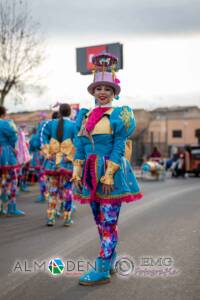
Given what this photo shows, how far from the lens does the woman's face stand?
16.0 ft

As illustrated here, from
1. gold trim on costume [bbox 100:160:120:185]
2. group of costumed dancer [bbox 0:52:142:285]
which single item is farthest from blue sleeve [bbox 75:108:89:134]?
gold trim on costume [bbox 100:160:120:185]

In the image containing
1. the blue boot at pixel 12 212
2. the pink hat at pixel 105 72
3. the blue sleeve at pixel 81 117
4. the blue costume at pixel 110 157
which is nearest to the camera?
the blue costume at pixel 110 157

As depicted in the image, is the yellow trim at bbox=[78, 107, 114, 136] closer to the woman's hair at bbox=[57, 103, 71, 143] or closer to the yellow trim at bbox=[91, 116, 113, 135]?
the yellow trim at bbox=[91, 116, 113, 135]

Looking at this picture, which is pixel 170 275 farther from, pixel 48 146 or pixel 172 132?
pixel 172 132

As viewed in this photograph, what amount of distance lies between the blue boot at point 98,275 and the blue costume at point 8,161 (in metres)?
4.51

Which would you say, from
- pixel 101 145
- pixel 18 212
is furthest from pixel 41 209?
pixel 101 145

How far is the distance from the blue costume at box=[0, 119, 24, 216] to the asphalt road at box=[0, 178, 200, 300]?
0.54 m

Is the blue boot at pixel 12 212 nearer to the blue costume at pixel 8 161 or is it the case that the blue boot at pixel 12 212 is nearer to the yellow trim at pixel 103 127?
the blue costume at pixel 8 161

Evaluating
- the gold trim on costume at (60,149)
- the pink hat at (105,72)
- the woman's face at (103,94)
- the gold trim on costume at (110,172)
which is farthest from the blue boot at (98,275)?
the gold trim on costume at (60,149)

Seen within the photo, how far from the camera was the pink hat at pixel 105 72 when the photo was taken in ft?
16.0

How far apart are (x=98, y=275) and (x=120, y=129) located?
148 centimetres

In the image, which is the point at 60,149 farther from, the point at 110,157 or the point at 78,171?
the point at 110,157

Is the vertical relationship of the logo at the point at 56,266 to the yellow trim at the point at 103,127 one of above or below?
below

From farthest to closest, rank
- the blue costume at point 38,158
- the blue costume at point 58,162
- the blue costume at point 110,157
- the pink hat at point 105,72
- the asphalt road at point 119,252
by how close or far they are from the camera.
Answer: the blue costume at point 38,158 → the blue costume at point 58,162 → the pink hat at point 105,72 → the blue costume at point 110,157 → the asphalt road at point 119,252
